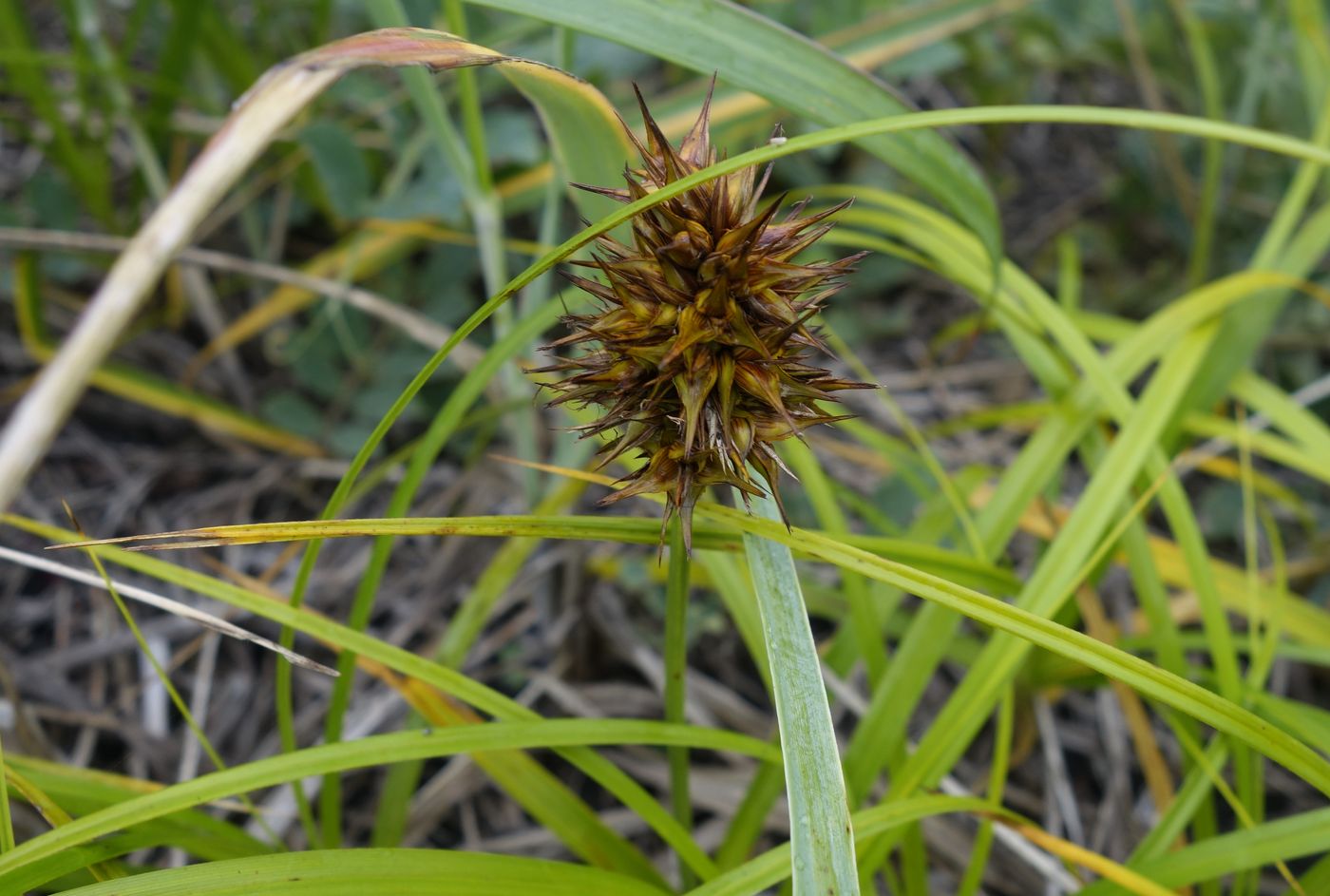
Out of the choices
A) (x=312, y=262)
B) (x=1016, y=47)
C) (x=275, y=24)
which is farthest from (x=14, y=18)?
(x=1016, y=47)

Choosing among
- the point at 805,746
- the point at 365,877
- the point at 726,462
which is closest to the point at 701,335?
the point at 726,462

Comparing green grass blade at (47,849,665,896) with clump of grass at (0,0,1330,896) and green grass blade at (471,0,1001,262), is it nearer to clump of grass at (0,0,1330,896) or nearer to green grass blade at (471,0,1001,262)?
clump of grass at (0,0,1330,896)

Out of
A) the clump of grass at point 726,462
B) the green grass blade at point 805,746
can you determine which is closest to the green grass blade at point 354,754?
the clump of grass at point 726,462

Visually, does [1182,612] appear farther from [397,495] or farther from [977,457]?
[397,495]

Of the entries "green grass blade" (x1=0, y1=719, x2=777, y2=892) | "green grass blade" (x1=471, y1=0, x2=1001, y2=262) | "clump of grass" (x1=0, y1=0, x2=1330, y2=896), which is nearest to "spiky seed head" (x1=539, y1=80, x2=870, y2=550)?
"clump of grass" (x1=0, y1=0, x2=1330, y2=896)

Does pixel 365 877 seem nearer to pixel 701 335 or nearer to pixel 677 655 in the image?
pixel 677 655

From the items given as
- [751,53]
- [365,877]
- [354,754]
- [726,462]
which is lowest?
[365,877]
